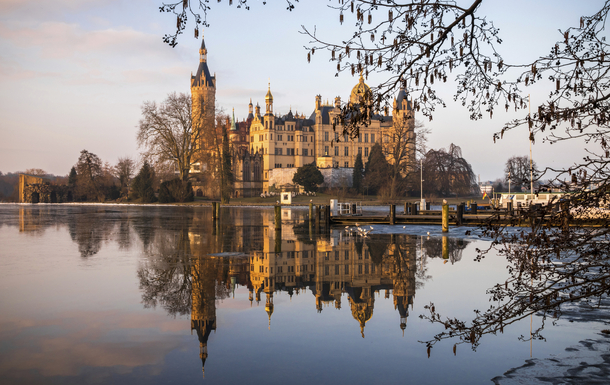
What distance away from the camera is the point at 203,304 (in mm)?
8680

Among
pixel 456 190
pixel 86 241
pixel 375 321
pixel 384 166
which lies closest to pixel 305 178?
pixel 384 166

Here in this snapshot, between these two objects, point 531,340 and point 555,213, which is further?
point 531,340

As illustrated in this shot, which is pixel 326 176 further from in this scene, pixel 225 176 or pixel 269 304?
pixel 269 304

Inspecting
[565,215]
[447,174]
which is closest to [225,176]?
[447,174]

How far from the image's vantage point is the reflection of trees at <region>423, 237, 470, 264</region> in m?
15.5

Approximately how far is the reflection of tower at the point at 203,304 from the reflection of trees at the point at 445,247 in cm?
686

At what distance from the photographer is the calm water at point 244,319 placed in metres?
5.71

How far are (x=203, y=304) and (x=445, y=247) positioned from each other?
11.3 m

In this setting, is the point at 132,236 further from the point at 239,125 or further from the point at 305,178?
the point at 239,125

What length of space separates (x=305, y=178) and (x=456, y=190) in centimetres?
2449

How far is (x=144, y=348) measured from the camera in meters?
6.38

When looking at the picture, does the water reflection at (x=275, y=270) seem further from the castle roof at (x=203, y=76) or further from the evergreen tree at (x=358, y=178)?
the castle roof at (x=203, y=76)

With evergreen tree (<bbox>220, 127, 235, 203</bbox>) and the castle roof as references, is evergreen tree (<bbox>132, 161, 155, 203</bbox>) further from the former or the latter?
the castle roof

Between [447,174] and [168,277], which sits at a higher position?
[447,174]
